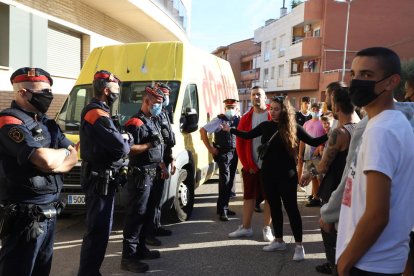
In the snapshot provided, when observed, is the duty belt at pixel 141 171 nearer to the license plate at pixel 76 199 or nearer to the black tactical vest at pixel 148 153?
the black tactical vest at pixel 148 153

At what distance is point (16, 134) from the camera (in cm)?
265

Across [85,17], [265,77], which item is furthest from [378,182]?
[265,77]

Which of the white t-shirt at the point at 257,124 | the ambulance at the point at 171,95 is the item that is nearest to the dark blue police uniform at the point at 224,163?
the ambulance at the point at 171,95

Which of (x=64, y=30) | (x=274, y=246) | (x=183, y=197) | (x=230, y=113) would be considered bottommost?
(x=274, y=246)

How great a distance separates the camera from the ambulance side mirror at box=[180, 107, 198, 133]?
19.0 ft

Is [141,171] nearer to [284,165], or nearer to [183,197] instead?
[284,165]

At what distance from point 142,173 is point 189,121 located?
1.69 m

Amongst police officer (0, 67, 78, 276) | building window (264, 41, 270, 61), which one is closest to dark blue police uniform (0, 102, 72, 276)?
police officer (0, 67, 78, 276)

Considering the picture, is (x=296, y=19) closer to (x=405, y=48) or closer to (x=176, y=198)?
(x=405, y=48)

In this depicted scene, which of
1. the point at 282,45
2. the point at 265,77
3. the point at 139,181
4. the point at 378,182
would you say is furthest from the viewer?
the point at 265,77

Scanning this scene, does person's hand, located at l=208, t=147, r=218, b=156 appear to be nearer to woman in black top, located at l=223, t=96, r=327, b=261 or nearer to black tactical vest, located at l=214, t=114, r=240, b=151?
black tactical vest, located at l=214, t=114, r=240, b=151

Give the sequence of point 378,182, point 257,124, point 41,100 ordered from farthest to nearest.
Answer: point 257,124 < point 41,100 < point 378,182

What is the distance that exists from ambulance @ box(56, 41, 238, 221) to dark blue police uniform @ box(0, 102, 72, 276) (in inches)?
106

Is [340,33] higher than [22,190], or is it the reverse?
[340,33]
